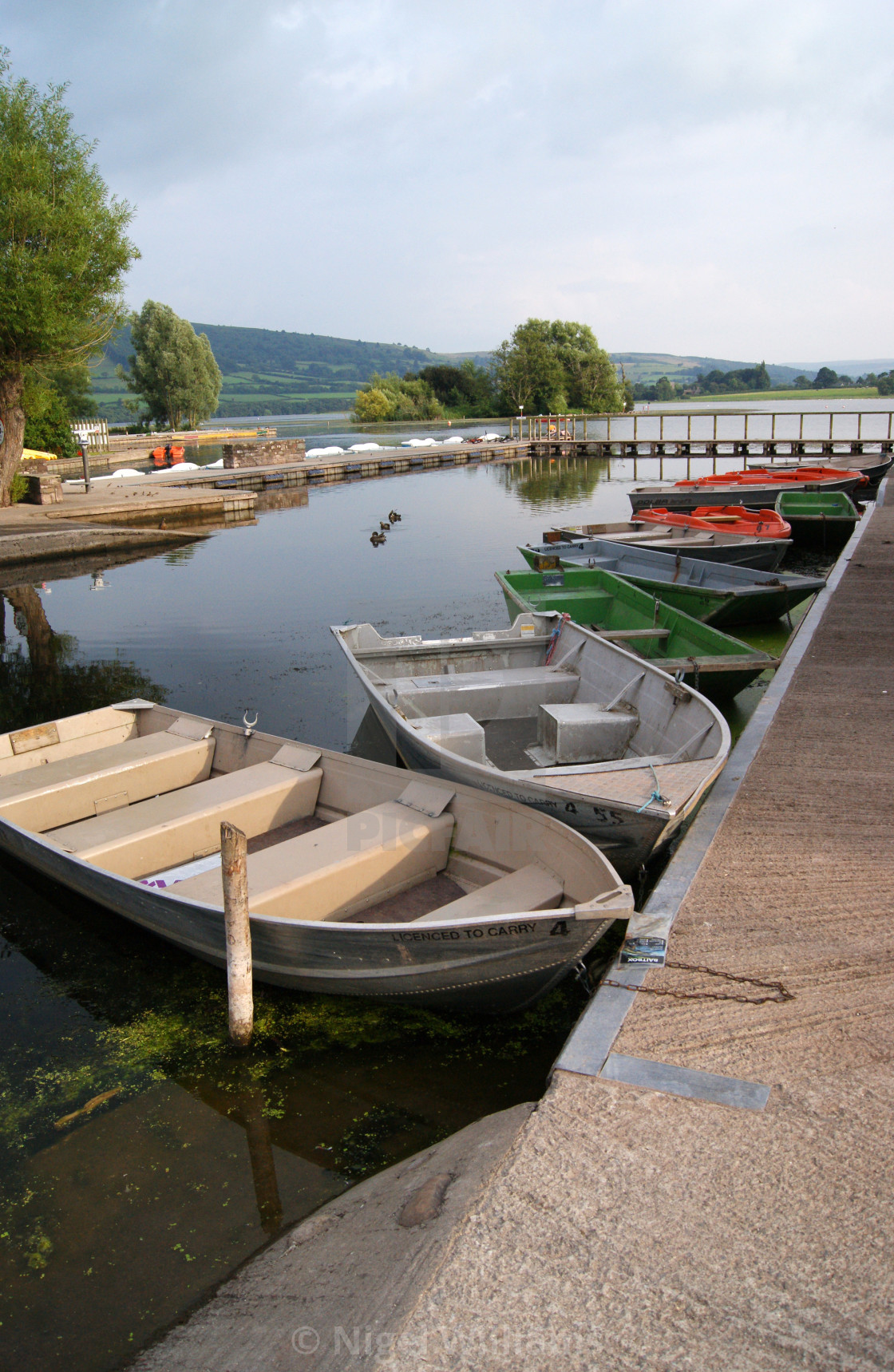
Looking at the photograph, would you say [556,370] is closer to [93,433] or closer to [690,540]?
[93,433]

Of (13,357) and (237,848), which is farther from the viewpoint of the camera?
(13,357)

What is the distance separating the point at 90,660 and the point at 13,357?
1534 cm

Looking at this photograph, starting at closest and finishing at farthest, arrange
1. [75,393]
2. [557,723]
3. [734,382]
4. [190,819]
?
[190,819], [557,723], [75,393], [734,382]

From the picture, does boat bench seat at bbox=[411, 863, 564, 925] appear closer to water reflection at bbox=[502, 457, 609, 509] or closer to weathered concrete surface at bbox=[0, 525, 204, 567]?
weathered concrete surface at bbox=[0, 525, 204, 567]

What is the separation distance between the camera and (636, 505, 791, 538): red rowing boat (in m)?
16.8

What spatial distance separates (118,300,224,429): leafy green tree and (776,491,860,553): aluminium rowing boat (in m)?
61.7

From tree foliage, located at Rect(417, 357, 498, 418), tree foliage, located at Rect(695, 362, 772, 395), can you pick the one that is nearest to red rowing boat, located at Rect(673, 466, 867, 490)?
tree foliage, located at Rect(417, 357, 498, 418)

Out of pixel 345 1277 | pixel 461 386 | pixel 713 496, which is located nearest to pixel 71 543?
pixel 713 496

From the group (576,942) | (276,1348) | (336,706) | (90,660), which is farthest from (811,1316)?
(90,660)

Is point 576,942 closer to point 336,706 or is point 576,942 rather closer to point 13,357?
point 336,706

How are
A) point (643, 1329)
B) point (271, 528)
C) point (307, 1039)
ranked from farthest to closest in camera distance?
point (271, 528), point (307, 1039), point (643, 1329)

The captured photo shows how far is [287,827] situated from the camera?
21.5 feet

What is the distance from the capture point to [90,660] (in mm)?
13594

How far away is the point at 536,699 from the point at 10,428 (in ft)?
76.3
